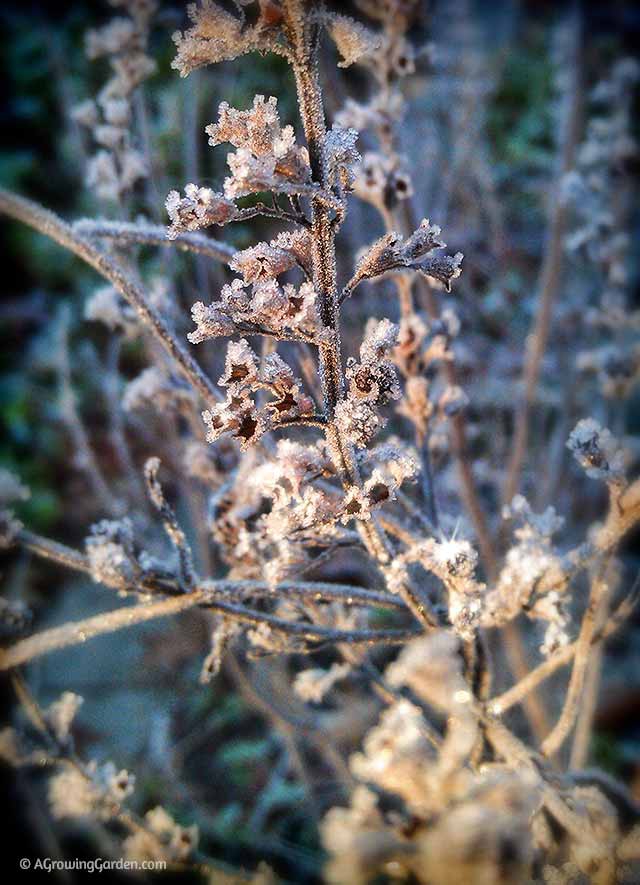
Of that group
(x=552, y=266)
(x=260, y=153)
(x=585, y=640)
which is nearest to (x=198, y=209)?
(x=260, y=153)

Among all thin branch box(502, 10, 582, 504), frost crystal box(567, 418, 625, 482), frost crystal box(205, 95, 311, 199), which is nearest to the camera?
frost crystal box(205, 95, 311, 199)

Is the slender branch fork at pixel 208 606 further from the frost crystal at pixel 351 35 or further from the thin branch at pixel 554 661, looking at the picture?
the frost crystal at pixel 351 35

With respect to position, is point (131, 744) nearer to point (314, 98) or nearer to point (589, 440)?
point (589, 440)

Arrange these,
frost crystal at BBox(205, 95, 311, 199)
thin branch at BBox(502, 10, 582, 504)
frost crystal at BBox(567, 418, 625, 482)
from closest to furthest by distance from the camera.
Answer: frost crystal at BBox(205, 95, 311, 199), frost crystal at BBox(567, 418, 625, 482), thin branch at BBox(502, 10, 582, 504)

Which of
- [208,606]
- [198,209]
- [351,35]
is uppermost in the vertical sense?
[351,35]

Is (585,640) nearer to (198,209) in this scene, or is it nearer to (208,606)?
(208,606)

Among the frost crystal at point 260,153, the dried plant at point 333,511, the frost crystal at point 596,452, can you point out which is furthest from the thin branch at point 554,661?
the frost crystal at point 260,153

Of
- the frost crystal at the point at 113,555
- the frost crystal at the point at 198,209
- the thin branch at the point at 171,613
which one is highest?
the frost crystal at the point at 198,209

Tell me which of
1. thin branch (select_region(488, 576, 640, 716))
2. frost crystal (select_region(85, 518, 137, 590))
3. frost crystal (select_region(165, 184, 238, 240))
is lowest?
thin branch (select_region(488, 576, 640, 716))

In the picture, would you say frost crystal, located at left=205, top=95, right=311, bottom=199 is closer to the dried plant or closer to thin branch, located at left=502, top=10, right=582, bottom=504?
the dried plant

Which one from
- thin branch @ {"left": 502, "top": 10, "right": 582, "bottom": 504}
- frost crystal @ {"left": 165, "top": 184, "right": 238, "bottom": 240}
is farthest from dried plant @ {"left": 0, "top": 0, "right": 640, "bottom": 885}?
thin branch @ {"left": 502, "top": 10, "right": 582, "bottom": 504}
